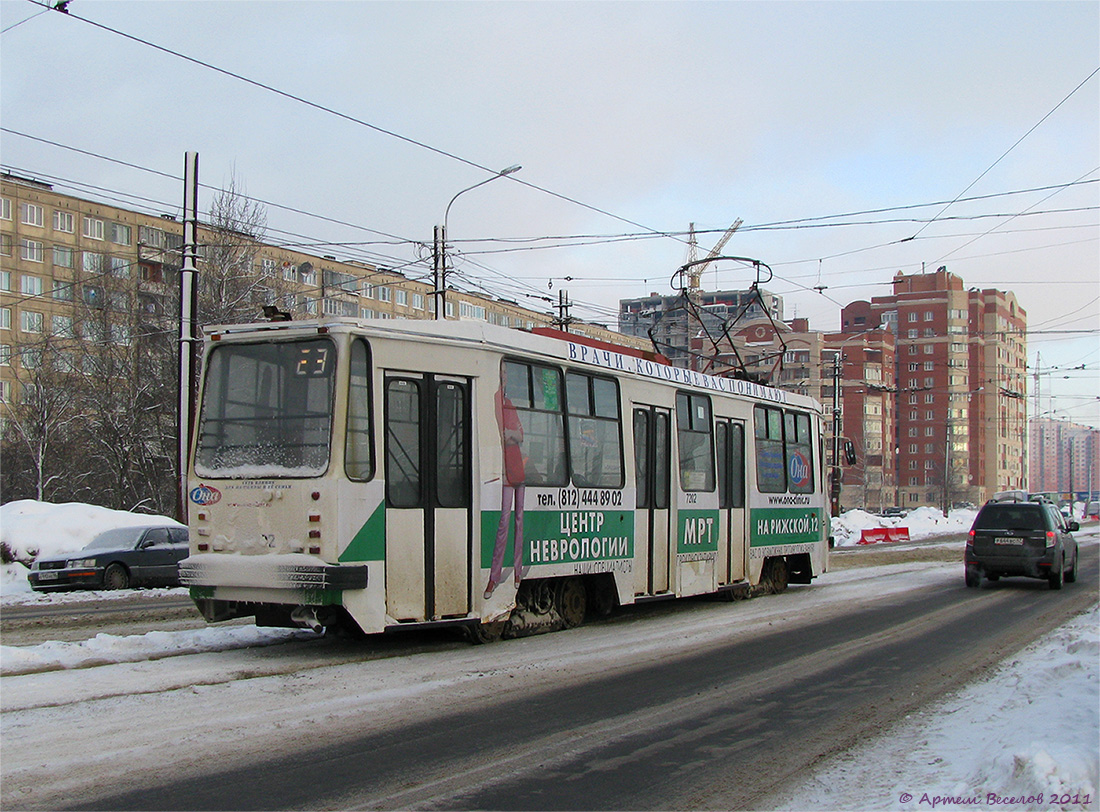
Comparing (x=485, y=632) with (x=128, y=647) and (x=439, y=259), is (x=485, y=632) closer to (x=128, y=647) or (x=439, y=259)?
(x=128, y=647)

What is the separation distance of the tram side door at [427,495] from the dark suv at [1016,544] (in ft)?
41.6

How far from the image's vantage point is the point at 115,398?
38.0 m

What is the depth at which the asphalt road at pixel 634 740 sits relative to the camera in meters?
5.58

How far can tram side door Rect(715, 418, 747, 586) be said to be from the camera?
15.1 meters

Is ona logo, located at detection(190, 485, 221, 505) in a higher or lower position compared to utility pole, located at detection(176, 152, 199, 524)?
lower

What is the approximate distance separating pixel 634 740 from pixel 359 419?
4.08m

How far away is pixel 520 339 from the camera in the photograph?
1104cm

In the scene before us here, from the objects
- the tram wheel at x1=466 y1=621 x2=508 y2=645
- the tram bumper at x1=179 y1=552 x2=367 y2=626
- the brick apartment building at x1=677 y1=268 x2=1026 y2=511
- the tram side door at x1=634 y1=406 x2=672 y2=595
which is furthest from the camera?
the brick apartment building at x1=677 y1=268 x2=1026 y2=511

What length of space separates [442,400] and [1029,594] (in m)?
13.1

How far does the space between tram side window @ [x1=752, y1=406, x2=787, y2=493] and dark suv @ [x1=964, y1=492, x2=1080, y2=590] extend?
15.5ft

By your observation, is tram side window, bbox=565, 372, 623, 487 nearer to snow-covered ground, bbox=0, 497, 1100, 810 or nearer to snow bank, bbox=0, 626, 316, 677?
snow-covered ground, bbox=0, 497, 1100, 810

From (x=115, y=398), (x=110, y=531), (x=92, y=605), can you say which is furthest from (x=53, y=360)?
Result: (x=92, y=605)

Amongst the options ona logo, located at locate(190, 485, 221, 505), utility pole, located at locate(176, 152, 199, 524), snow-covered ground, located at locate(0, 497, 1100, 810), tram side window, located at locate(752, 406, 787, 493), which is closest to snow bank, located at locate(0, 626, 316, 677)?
snow-covered ground, located at locate(0, 497, 1100, 810)

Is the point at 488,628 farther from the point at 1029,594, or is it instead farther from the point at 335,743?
the point at 1029,594
